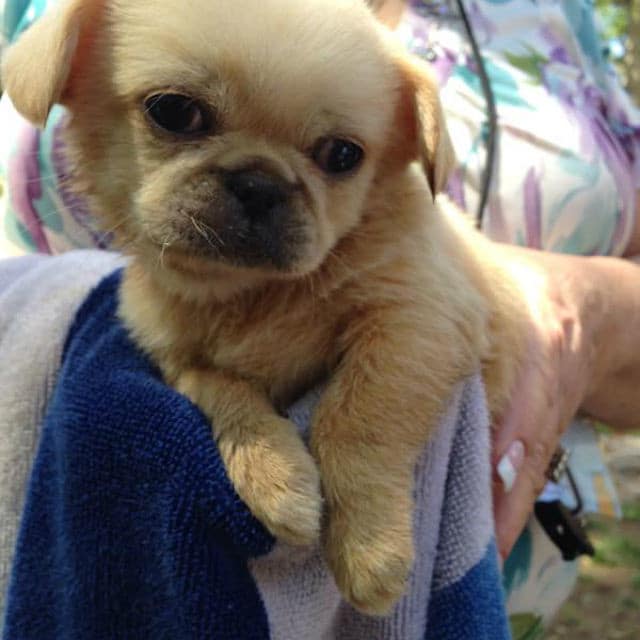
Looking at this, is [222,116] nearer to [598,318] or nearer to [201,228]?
[201,228]

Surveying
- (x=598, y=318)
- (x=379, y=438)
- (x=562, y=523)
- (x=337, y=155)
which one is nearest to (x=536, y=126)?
(x=598, y=318)

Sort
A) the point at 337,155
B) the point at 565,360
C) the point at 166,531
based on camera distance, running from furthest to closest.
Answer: the point at 565,360 < the point at 337,155 < the point at 166,531

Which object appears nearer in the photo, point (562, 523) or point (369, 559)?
point (369, 559)

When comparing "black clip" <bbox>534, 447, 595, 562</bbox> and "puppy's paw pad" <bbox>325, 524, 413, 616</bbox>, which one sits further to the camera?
→ "black clip" <bbox>534, 447, 595, 562</bbox>

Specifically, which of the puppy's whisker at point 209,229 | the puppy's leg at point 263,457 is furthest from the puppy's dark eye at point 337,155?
the puppy's leg at point 263,457

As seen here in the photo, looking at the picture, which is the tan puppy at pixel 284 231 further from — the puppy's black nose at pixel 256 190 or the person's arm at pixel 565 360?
the person's arm at pixel 565 360

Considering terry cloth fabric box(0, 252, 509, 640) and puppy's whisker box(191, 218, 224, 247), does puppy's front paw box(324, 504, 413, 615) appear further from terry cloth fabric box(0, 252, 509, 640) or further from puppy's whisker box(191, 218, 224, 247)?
puppy's whisker box(191, 218, 224, 247)

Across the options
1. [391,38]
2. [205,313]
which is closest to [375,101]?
[391,38]

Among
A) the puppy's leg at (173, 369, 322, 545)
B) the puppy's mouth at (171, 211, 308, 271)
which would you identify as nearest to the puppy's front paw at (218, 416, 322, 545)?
the puppy's leg at (173, 369, 322, 545)
